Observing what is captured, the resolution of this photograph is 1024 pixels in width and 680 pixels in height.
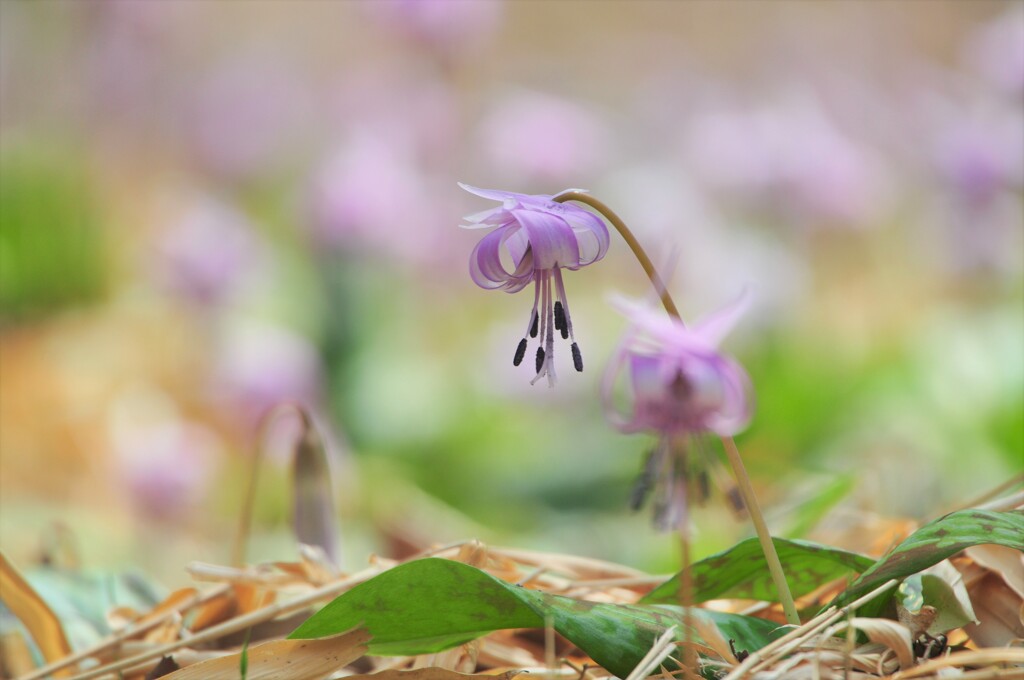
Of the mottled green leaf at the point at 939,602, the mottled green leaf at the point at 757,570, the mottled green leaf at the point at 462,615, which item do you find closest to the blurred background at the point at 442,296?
the mottled green leaf at the point at 757,570

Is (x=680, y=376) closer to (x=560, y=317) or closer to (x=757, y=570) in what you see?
(x=560, y=317)

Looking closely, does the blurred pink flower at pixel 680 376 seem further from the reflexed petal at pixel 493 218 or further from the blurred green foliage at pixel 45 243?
the blurred green foliage at pixel 45 243

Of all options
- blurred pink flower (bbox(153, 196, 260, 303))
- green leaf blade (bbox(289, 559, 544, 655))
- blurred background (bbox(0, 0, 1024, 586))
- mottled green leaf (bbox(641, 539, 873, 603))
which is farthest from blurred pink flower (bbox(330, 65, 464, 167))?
green leaf blade (bbox(289, 559, 544, 655))

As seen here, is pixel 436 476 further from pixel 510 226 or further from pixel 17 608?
pixel 510 226

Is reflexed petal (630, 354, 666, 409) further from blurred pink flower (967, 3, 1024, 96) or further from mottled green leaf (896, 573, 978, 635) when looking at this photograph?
blurred pink flower (967, 3, 1024, 96)

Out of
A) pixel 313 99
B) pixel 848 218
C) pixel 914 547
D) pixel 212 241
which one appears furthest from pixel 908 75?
pixel 914 547

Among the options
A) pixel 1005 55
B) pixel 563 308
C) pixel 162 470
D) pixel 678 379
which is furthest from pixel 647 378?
pixel 1005 55
